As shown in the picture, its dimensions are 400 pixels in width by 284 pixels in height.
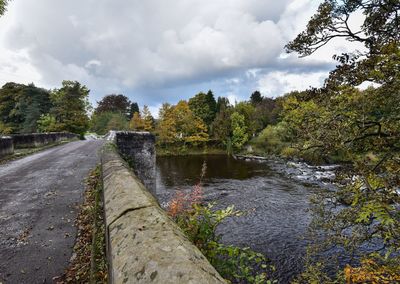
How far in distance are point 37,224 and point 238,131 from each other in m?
40.5

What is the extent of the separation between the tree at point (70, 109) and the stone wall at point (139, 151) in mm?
30064

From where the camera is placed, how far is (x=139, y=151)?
27.7 feet

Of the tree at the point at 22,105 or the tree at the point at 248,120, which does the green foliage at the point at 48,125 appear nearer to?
the tree at the point at 22,105

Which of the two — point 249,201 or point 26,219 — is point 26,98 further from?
point 26,219

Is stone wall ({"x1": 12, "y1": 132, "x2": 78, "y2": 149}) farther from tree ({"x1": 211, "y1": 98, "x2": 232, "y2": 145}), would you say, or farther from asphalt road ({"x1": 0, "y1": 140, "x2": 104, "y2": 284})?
tree ({"x1": 211, "y1": 98, "x2": 232, "y2": 145})

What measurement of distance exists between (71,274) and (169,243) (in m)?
1.88

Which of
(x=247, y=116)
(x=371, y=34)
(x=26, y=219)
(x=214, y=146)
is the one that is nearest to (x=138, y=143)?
(x=26, y=219)

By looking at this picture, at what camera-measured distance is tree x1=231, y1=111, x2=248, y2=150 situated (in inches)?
1697

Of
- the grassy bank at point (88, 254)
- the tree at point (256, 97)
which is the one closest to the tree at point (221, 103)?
the tree at point (256, 97)

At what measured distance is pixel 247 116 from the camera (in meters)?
47.5

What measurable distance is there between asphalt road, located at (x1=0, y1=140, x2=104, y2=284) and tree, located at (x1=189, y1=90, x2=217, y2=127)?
43081 millimetres

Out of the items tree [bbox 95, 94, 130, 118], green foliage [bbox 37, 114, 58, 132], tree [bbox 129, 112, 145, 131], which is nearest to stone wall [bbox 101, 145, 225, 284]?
green foliage [bbox 37, 114, 58, 132]

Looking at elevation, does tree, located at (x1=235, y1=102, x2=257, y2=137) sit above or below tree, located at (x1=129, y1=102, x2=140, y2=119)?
below

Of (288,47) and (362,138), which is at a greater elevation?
(288,47)
